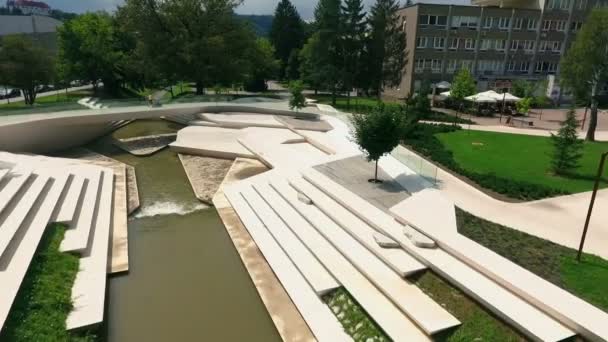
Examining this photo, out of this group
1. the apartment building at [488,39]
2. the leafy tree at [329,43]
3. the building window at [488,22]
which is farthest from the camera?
the building window at [488,22]

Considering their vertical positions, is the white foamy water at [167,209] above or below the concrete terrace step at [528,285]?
below

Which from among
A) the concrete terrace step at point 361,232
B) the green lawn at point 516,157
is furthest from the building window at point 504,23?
the concrete terrace step at point 361,232

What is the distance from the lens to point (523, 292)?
894cm

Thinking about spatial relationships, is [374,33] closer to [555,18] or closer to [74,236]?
[555,18]

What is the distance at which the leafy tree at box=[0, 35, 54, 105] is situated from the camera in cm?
3312

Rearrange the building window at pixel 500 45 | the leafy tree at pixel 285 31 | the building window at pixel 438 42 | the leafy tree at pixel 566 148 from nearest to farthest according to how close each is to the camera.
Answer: the leafy tree at pixel 566 148 → the building window at pixel 438 42 → the building window at pixel 500 45 → the leafy tree at pixel 285 31

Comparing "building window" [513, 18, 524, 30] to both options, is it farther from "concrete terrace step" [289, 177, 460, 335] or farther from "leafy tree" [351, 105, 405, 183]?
"concrete terrace step" [289, 177, 460, 335]

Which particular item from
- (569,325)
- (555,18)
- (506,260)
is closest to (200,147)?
(506,260)

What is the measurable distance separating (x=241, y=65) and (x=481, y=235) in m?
32.7

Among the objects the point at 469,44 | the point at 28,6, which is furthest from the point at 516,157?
the point at 28,6

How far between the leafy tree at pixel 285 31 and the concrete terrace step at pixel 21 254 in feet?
208

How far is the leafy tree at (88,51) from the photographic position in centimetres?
4412

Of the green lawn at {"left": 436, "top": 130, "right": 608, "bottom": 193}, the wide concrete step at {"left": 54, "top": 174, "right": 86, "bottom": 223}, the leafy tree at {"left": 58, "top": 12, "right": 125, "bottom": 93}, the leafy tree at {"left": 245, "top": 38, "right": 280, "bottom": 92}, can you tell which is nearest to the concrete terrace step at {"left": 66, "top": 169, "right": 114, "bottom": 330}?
the wide concrete step at {"left": 54, "top": 174, "right": 86, "bottom": 223}

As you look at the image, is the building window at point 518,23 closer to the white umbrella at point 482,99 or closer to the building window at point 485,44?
the building window at point 485,44
